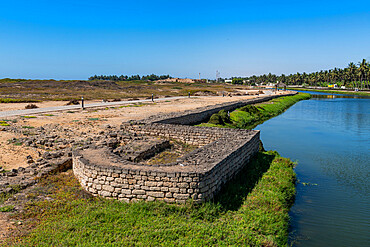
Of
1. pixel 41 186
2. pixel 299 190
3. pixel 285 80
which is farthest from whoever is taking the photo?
pixel 285 80

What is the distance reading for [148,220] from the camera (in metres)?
6.13

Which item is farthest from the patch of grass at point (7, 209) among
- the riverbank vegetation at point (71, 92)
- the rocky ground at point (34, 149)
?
the riverbank vegetation at point (71, 92)

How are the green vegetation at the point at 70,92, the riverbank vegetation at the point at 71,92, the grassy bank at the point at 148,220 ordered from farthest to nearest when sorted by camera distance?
1. the green vegetation at the point at 70,92
2. the riverbank vegetation at the point at 71,92
3. the grassy bank at the point at 148,220

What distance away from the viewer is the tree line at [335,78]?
3532 inches

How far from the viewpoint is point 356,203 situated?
909cm

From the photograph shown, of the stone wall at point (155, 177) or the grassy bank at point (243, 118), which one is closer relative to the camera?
the stone wall at point (155, 177)

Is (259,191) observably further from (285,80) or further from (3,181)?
(285,80)

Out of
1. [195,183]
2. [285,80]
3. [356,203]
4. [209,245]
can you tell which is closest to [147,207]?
[195,183]

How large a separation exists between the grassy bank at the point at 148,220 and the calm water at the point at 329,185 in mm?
747

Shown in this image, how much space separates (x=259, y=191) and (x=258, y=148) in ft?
15.7

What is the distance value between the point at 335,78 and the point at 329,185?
4744 inches

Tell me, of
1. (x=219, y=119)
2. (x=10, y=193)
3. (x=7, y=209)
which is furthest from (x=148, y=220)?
(x=219, y=119)

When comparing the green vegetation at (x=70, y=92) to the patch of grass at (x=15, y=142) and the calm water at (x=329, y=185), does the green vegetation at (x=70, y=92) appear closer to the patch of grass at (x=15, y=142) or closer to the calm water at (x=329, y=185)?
the patch of grass at (x=15, y=142)

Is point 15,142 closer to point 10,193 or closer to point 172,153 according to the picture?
point 10,193
